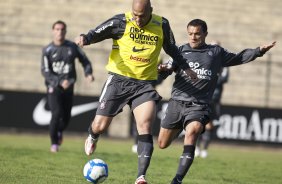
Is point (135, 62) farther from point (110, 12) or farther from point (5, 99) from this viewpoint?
point (110, 12)

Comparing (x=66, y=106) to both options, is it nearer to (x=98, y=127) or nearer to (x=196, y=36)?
(x=196, y=36)

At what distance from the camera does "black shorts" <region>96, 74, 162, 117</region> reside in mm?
9539

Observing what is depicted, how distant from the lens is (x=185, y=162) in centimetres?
959

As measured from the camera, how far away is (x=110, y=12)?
2508 centimetres

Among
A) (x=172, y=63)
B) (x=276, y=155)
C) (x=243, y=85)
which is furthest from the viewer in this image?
(x=243, y=85)

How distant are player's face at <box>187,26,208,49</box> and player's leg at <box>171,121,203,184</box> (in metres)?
1.25

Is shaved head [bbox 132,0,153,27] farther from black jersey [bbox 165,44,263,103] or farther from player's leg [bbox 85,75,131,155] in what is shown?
black jersey [bbox 165,44,263,103]

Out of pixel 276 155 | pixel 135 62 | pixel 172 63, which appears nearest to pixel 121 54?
pixel 135 62

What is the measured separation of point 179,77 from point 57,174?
90.2 inches

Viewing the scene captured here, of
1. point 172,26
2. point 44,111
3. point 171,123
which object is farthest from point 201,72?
point 172,26

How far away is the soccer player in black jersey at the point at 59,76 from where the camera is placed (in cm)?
1471

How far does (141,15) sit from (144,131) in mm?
1478

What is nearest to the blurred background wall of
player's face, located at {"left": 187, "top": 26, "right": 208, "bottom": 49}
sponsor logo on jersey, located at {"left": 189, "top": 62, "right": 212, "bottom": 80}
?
player's face, located at {"left": 187, "top": 26, "right": 208, "bottom": 49}

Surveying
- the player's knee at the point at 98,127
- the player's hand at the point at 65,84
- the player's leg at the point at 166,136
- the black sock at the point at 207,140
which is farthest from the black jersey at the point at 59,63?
the player's knee at the point at 98,127
